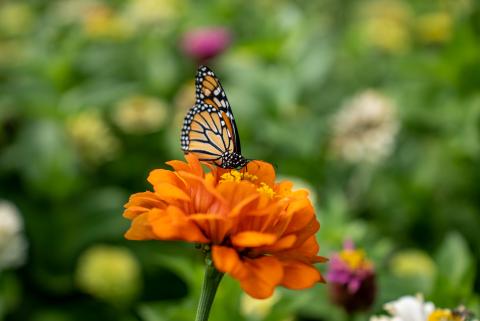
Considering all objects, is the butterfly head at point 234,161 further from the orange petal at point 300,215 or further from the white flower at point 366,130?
the white flower at point 366,130

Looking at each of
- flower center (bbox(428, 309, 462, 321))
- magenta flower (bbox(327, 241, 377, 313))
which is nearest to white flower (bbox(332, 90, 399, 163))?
magenta flower (bbox(327, 241, 377, 313))

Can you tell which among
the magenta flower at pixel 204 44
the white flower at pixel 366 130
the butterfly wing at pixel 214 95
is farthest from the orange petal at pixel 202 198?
the magenta flower at pixel 204 44

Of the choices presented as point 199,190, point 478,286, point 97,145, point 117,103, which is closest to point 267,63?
point 117,103

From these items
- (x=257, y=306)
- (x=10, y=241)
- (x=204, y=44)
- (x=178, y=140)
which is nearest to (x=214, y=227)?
(x=257, y=306)

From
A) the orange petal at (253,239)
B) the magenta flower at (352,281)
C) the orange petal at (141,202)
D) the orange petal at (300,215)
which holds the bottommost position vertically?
the orange petal at (253,239)

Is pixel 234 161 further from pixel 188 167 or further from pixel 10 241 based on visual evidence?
pixel 10 241

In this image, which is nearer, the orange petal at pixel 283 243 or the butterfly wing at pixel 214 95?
the orange petal at pixel 283 243

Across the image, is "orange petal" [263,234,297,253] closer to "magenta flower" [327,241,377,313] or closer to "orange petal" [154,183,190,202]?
"orange petal" [154,183,190,202]
